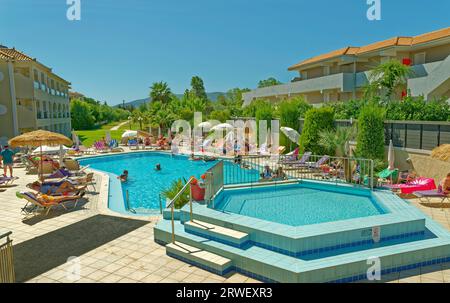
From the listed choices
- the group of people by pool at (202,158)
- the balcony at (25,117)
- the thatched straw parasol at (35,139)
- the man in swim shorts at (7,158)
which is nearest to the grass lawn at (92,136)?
the balcony at (25,117)

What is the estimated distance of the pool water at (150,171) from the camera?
1407 centimetres

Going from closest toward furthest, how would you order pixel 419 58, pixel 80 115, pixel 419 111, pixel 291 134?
pixel 419 111 → pixel 291 134 → pixel 419 58 → pixel 80 115

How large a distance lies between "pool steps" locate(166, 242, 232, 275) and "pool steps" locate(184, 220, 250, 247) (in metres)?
0.50

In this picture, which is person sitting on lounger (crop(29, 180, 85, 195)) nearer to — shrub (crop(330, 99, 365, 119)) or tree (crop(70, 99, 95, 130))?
shrub (crop(330, 99, 365, 119))

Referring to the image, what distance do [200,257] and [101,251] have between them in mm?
2427

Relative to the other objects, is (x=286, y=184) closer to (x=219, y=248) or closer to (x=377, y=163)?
(x=377, y=163)

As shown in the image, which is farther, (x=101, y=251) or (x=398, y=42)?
(x=398, y=42)

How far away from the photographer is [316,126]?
60.3 feet

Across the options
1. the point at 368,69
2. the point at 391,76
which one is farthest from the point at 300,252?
the point at 368,69

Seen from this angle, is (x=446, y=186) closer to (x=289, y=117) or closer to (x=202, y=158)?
(x=289, y=117)

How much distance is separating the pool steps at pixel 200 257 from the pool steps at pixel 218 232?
496mm

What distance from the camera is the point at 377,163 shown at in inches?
556
